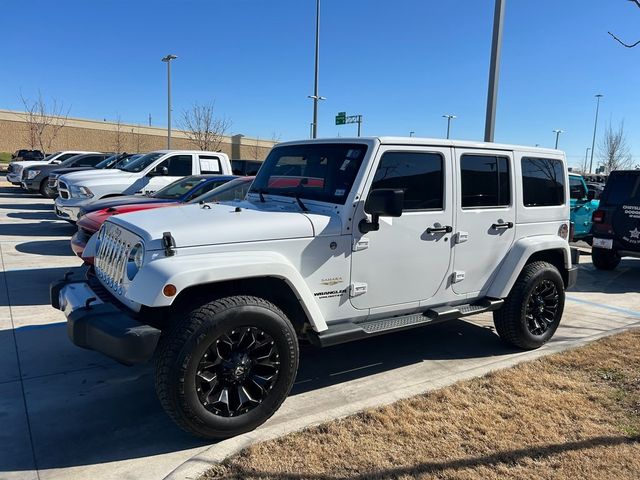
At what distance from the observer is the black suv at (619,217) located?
8617 mm

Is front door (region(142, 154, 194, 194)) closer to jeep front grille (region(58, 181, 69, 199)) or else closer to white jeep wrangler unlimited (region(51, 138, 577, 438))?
jeep front grille (region(58, 181, 69, 199))

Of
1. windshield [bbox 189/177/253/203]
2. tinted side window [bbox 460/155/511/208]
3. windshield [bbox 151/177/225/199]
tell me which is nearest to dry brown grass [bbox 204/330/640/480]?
tinted side window [bbox 460/155/511/208]

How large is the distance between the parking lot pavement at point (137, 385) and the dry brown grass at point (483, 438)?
221 mm

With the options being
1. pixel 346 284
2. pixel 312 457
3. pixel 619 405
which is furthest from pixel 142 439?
pixel 619 405

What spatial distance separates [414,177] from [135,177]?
Result: 8.39m

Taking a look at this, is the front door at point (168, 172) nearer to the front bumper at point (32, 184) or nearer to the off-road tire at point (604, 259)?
the off-road tire at point (604, 259)

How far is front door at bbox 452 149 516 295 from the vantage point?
446cm

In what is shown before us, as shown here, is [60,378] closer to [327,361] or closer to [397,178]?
[327,361]

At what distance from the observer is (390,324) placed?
13.2ft

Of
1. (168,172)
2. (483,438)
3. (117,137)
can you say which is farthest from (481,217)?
(117,137)

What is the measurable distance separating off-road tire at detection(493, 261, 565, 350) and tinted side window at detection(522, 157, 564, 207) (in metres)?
0.65

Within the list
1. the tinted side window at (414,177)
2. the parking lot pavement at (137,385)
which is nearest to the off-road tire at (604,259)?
the parking lot pavement at (137,385)

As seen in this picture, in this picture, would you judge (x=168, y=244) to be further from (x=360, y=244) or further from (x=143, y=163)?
(x=143, y=163)

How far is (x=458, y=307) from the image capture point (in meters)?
4.58
